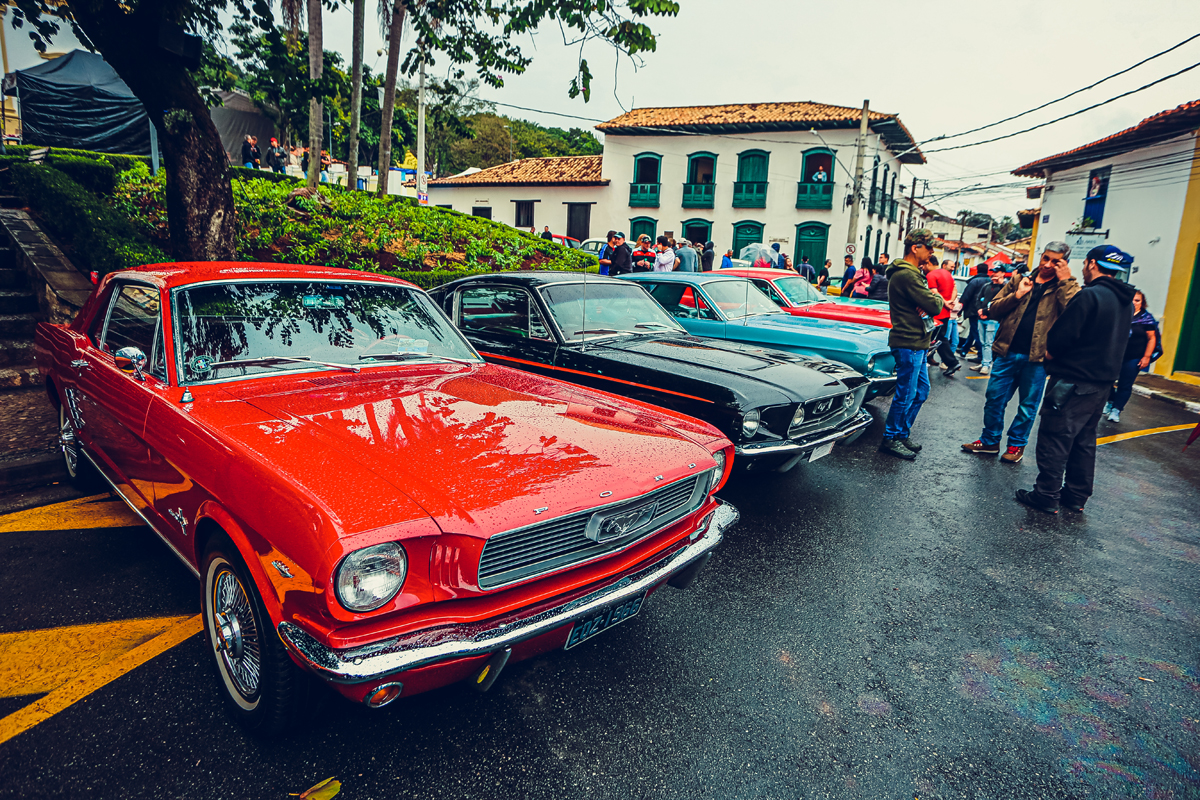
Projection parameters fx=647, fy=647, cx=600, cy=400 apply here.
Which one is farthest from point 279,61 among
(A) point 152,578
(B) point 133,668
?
(B) point 133,668

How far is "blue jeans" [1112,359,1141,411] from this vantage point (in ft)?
23.0

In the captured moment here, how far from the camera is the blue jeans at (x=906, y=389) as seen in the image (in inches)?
229

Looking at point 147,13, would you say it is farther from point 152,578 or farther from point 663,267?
point 663,267

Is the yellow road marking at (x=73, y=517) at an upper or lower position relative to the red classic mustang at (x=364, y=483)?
lower

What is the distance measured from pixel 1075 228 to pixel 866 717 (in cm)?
2019

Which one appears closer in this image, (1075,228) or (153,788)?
(153,788)

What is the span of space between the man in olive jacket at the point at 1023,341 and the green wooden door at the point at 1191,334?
9480 mm

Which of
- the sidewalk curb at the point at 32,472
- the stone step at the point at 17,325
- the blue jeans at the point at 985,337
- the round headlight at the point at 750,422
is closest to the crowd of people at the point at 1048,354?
the round headlight at the point at 750,422

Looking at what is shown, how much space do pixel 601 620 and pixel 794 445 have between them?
7.85ft

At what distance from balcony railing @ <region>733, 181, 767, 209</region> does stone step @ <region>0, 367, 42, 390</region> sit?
2764 cm

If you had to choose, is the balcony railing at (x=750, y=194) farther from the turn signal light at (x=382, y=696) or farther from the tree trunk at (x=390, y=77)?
the turn signal light at (x=382, y=696)

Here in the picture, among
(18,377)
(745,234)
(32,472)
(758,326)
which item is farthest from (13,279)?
(745,234)

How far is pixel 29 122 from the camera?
1527cm

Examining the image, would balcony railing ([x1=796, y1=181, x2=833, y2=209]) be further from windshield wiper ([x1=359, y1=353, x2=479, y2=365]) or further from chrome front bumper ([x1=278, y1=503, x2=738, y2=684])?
chrome front bumper ([x1=278, y1=503, x2=738, y2=684])
